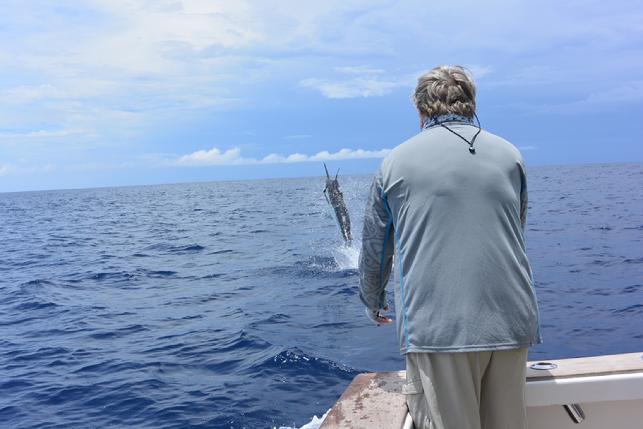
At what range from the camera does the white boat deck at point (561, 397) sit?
2662 millimetres

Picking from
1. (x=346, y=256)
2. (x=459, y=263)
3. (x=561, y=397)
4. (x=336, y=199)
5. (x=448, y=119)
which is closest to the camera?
(x=459, y=263)

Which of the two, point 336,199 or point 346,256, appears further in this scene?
point 346,256

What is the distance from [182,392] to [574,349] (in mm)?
5062

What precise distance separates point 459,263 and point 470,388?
1.69 ft

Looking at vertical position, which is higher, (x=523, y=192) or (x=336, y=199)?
(x=523, y=192)

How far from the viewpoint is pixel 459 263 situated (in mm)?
2158

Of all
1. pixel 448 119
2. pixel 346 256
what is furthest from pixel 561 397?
pixel 346 256

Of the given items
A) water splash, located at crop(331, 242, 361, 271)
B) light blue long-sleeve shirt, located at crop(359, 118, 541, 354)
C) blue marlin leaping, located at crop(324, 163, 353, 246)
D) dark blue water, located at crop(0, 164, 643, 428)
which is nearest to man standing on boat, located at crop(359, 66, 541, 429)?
light blue long-sleeve shirt, located at crop(359, 118, 541, 354)

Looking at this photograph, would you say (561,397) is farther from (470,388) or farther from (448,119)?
(448,119)

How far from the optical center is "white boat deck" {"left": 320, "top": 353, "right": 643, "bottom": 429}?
8.73 ft

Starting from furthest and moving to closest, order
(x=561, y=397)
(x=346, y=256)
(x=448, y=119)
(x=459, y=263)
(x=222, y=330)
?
(x=346, y=256)
(x=222, y=330)
(x=561, y=397)
(x=448, y=119)
(x=459, y=263)

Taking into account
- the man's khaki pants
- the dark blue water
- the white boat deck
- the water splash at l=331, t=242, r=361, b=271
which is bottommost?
the dark blue water

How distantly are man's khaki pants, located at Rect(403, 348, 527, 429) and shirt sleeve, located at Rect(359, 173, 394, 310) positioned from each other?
1.15 feet

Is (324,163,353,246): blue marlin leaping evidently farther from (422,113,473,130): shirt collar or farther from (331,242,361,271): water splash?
(422,113,473,130): shirt collar
